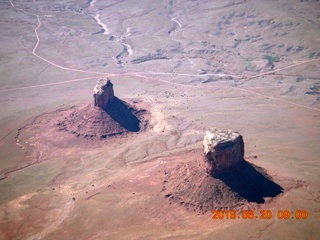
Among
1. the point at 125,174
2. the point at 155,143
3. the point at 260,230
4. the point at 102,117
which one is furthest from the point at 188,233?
the point at 102,117

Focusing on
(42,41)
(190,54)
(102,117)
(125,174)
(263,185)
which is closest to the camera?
(263,185)

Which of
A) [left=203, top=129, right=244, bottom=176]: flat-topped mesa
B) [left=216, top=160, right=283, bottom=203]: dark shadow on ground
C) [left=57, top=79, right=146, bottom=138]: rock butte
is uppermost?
[left=203, top=129, right=244, bottom=176]: flat-topped mesa

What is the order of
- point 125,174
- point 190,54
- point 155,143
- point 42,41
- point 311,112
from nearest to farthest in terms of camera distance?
point 125,174
point 155,143
point 311,112
point 190,54
point 42,41

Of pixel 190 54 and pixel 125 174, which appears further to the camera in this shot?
pixel 190 54

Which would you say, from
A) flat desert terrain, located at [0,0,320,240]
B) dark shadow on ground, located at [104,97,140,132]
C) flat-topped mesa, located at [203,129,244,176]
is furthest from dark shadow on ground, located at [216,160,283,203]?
dark shadow on ground, located at [104,97,140,132]

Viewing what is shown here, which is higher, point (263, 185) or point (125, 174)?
point (263, 185)

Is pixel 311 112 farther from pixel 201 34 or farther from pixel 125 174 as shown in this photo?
pixel 201 34
